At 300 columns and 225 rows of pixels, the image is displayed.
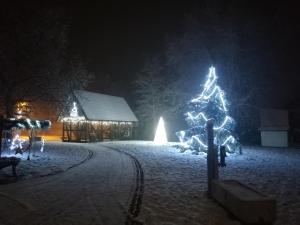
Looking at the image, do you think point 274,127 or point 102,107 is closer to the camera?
point 274,127

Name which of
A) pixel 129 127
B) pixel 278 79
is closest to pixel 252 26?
pixel 278 79

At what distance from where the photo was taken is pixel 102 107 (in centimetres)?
4056

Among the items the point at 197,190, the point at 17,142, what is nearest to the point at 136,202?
the point at 197,190

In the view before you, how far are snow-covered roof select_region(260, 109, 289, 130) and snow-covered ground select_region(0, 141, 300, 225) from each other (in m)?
16.0

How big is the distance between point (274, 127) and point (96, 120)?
60.2 ft

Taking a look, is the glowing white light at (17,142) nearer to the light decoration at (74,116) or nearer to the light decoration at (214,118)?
the light decoration at (214,118)

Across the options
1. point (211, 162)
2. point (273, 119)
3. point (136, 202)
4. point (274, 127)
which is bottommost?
point (136, 202)

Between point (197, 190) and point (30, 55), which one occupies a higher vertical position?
point (30, 55)

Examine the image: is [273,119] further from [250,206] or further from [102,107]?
[250,206]

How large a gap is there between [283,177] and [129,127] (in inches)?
1276

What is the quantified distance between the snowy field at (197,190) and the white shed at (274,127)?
15023 millimetres

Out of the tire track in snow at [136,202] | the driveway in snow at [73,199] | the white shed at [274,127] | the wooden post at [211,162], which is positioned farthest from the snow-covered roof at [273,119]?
the wooden post at [211,162]

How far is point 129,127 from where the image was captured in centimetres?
4438

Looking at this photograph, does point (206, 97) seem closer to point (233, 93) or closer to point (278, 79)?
point (233, 93)
